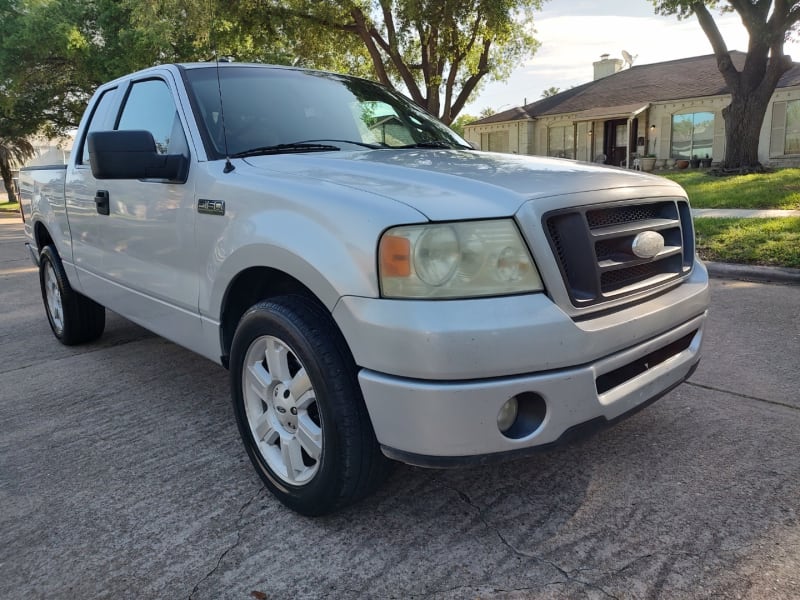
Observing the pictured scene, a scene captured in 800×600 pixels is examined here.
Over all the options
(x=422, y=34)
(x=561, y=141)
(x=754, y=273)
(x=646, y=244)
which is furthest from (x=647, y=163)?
(x=646, y=244)

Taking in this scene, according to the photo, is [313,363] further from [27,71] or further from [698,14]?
[27,71]

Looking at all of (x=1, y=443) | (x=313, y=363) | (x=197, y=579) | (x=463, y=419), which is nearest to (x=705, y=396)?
(x=463, y=419)

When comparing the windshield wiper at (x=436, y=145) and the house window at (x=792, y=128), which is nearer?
the windshield wiper at (x=436, y=145)

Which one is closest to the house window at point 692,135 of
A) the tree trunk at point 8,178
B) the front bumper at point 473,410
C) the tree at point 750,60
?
the tree at point 750,60

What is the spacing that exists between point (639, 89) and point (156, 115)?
87.5ft

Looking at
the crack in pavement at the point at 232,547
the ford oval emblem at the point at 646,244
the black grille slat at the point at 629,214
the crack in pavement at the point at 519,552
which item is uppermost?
the black grille slat at the point at 629,214

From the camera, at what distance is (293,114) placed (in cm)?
336

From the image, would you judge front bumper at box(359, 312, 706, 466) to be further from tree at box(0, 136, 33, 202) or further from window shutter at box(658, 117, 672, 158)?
tree at box(0, 136, 33, 202)

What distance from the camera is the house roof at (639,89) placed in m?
24.1

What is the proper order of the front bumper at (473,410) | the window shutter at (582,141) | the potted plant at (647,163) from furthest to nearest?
the window shutter at (582,141) → the potted plant at (647,163) → the front bumper at (473,410)

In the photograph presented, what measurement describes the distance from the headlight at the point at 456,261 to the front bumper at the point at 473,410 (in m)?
0.28

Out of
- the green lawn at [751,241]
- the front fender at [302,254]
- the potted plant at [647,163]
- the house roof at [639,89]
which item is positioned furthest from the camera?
the house roof at [639,89]

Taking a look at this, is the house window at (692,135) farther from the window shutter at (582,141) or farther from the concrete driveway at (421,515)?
the concrete driveway at (421,515)

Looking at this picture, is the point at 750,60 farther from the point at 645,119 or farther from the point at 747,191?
the point at 645,119
